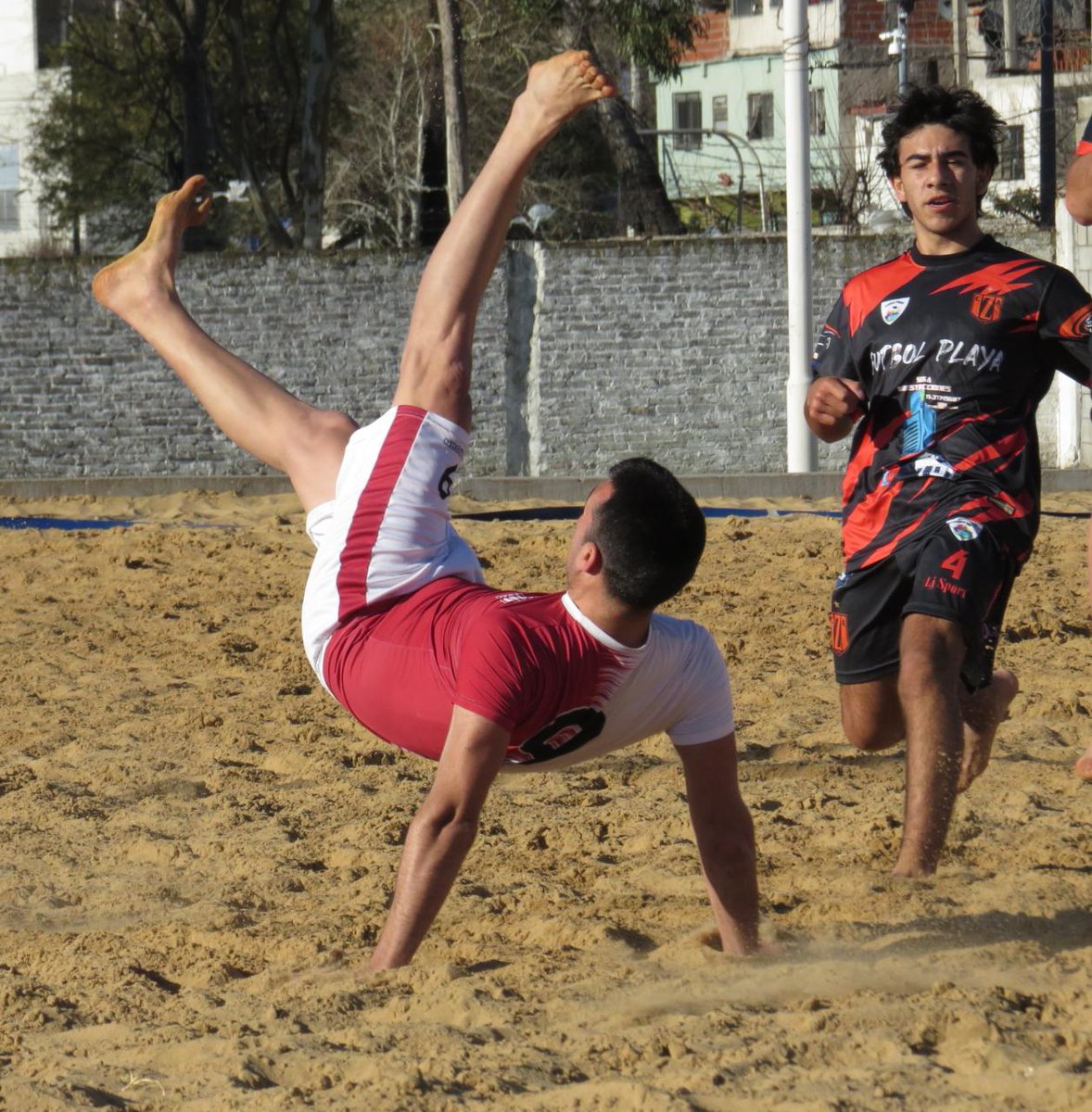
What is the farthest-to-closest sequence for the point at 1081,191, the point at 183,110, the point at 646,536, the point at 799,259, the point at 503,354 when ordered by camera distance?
the point at 183,110 < the point at 503,354 < the point at 799,259 < the point at 1081,191 < the point at 646,536

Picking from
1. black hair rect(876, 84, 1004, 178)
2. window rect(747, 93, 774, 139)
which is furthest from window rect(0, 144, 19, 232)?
black hair rect(876, 84, 1004, 178)

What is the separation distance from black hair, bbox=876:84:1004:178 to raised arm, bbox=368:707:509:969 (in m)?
2.16

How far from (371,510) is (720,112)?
43.5 m

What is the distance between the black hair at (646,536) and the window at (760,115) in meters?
42.2

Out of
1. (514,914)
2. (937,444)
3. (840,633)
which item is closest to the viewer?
(514,914)

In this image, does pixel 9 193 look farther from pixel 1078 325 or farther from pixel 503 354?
pixel 1078 325

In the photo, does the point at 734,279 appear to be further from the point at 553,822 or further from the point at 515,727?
the point at 515,727

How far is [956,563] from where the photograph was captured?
4180mm

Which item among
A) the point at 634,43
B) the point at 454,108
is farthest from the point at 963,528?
the point at 634,43

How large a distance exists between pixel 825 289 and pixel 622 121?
8999 mm

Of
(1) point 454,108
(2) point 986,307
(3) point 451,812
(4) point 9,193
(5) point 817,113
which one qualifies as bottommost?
(3) point 451,812

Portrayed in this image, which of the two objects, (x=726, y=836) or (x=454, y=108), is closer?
(x=726, y=836)

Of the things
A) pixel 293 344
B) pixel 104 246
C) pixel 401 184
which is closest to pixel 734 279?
pixel 293 344

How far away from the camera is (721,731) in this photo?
3.58 meters
